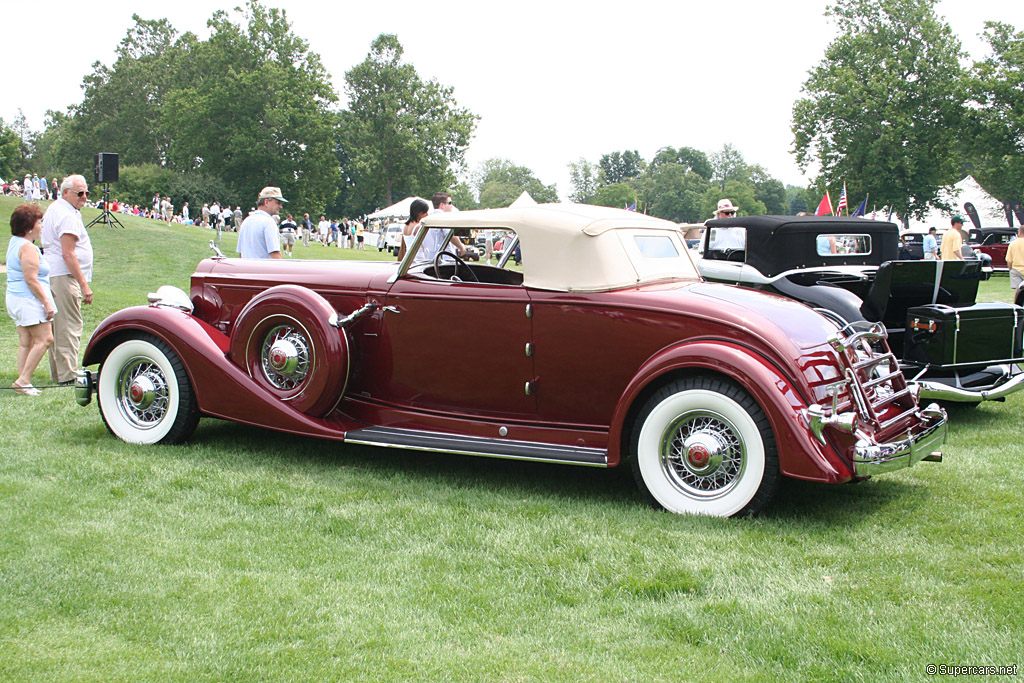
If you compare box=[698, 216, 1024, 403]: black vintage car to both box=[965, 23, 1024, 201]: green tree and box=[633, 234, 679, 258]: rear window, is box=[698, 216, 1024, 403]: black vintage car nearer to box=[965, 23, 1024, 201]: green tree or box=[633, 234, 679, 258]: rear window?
box=[633, 234, 679, 258]: rear window

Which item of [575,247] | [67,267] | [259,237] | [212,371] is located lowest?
[212,371]

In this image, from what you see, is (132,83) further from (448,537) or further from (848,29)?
(448,537)

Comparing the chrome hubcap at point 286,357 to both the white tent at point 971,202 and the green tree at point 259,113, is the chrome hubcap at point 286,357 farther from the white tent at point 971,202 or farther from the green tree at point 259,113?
the green tree at point 259,113

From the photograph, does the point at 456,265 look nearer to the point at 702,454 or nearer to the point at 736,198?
the point at 702,454

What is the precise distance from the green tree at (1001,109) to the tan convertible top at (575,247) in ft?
149

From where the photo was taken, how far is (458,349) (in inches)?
207

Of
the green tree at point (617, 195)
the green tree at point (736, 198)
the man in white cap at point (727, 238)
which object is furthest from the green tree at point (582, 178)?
the man in white cap at point (727, 238)

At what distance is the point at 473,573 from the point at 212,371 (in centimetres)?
286

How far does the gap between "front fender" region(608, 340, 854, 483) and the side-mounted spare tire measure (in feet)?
6.41

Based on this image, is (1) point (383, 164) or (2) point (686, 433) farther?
(1) point (383, 164)

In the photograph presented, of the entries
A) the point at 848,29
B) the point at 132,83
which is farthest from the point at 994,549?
the point at 132,83

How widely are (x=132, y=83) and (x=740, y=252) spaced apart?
7914 centimetres

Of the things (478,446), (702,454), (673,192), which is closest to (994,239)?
(702,454)

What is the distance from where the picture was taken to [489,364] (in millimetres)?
5180
